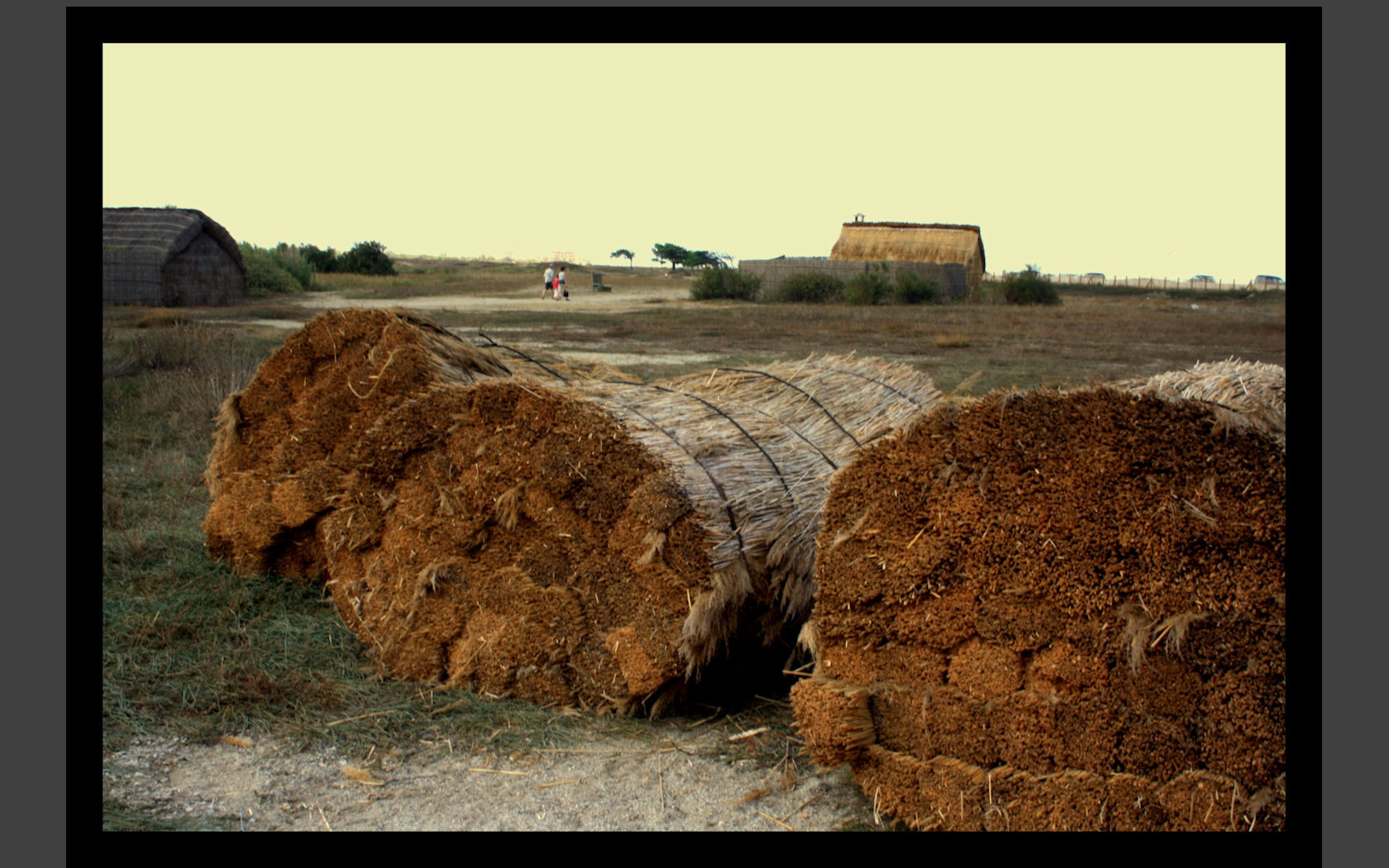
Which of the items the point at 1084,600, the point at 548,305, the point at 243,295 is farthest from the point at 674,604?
the point at 548,305

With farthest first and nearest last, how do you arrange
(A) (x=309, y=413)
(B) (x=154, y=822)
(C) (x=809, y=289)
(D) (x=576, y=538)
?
1. (C) (x=809, y=289)
2. (A) (x=309, y=413)
3. (D) (x=576, y=538)
4. (B) (x=154, y=822)

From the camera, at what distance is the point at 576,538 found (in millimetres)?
4613

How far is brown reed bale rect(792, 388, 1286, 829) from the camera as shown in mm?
2975

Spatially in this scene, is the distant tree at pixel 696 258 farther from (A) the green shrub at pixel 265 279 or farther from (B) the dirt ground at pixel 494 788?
(B) the dirt ground at pixel 494 788

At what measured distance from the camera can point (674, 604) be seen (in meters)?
4.33

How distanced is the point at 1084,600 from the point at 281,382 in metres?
4.82

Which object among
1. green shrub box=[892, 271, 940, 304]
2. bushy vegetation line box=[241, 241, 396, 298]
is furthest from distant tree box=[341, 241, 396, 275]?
green shrub box=[892, 271, 940, 304]

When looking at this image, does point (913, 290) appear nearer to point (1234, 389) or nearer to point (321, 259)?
point (321, 259)

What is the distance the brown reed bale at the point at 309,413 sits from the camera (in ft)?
18.4

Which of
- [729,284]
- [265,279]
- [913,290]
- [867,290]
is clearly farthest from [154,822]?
[729,284]

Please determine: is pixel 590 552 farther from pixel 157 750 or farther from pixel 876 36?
pixel 876 36

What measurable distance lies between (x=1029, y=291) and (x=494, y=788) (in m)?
35.5

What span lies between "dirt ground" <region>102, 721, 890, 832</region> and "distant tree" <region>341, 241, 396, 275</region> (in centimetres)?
4267

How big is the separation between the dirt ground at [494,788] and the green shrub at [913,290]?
30.4 m
